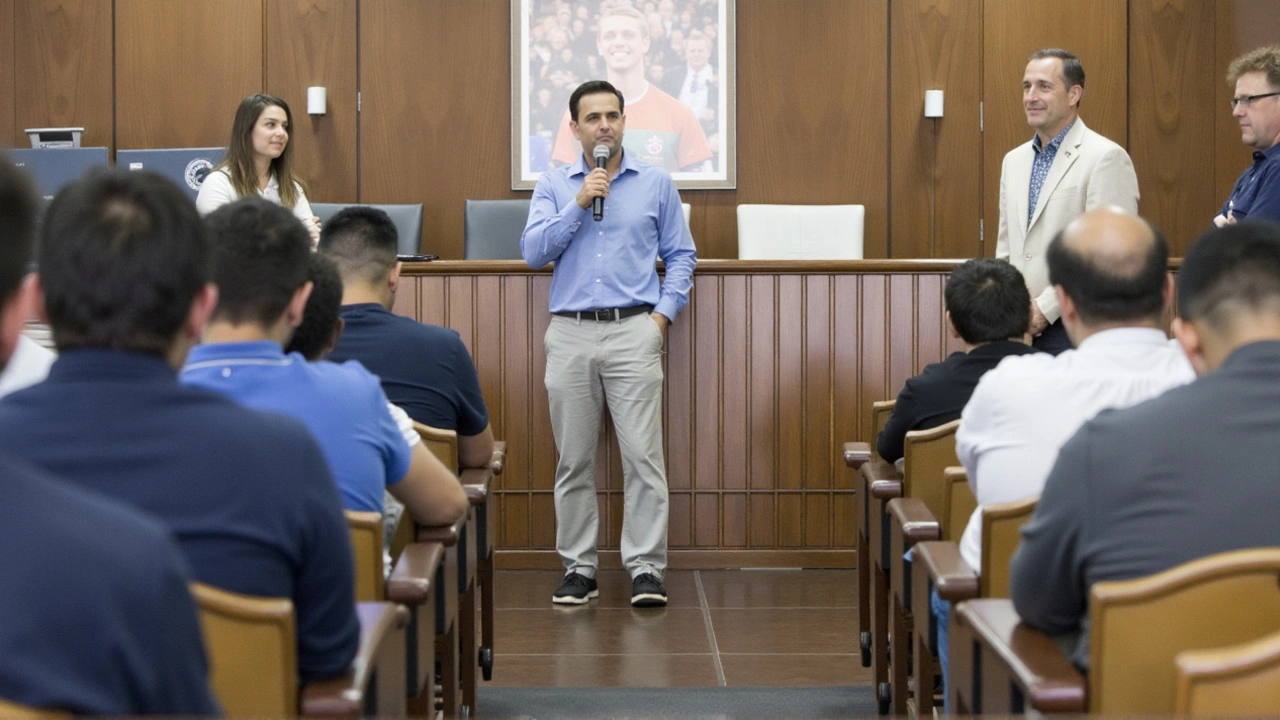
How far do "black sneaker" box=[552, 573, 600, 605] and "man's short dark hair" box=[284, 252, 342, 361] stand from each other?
2.32 m

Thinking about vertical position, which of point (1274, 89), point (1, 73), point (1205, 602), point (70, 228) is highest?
point (1, 73)

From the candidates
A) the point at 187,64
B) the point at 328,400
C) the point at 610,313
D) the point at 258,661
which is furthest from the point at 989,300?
the point at 187,64

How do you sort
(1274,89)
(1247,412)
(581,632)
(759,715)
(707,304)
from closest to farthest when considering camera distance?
(1247,412), (759,715), (1274,89), (581,632), (707,304)

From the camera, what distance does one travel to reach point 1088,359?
7.09 ft

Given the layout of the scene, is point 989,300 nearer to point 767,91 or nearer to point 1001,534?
point 1001,534

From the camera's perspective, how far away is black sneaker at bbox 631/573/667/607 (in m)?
4.49

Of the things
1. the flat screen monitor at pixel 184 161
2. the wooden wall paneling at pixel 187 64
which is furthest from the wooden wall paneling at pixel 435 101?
the flat screen monitor at pixel 184 161

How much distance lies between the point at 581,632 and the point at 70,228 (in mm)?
Result: 3113

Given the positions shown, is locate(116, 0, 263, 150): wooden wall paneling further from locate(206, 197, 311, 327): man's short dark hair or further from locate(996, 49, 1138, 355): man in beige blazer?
locate(206, 197, 311, 327): man's short dark hair

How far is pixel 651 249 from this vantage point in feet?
15.3

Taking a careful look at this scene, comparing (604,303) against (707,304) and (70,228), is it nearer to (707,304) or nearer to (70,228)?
(707,304)

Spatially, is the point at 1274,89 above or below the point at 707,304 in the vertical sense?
above

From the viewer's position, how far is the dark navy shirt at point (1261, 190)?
3.79m

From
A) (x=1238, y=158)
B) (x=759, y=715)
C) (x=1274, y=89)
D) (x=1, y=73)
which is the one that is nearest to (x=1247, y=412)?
(x=759, y=715)
